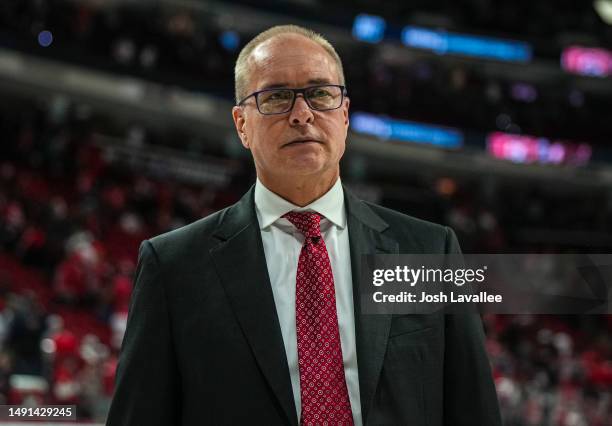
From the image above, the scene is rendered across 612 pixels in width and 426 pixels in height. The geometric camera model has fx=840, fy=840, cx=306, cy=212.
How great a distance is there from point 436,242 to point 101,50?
11.3 meters

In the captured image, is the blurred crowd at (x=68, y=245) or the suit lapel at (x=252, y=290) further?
the blurred crowd at (x=68, y=245)

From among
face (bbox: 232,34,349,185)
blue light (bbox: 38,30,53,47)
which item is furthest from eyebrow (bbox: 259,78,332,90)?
blue light (bbox: 38,30,53,47)

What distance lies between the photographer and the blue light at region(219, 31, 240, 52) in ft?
46.3

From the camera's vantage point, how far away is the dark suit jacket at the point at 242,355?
Answer: 1.40 meters

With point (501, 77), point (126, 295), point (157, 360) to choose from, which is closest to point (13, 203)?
point (126, 295)

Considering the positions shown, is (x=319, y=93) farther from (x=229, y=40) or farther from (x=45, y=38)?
(x=229, y=40)

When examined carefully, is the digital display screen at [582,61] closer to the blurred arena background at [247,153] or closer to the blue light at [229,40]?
the blurred arena background at [247,153]

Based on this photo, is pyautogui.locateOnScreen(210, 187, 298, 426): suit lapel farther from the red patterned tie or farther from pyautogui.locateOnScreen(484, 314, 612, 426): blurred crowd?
pyautogui.locateOnScreen(484, 314, 612, 426): blurred crowd

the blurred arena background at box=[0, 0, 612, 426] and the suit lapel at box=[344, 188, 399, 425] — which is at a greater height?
the blurred arena background at box=[0, 0, 612, 426]

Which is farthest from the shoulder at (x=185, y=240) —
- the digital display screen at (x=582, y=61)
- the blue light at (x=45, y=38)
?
the digital display screen at (x=582, y=61)

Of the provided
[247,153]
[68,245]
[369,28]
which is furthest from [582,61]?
[68,245]

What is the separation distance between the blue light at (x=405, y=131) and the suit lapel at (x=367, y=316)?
12897 mm

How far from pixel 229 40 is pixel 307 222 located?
13106mm

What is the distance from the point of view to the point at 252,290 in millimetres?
1463
